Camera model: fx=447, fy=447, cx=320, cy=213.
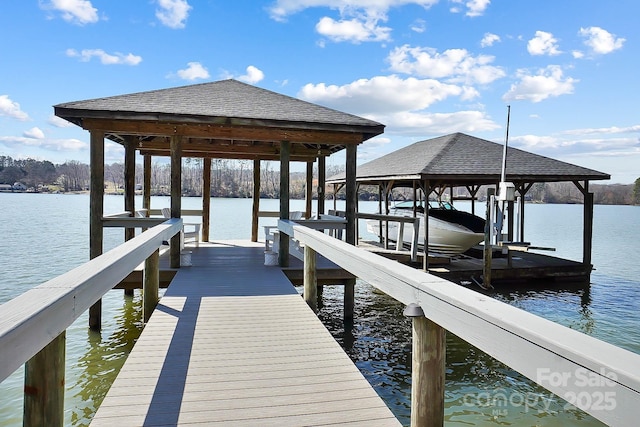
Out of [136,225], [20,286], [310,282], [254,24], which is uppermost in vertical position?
[254,24]

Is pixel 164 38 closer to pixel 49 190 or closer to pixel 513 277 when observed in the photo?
pixel 513 277

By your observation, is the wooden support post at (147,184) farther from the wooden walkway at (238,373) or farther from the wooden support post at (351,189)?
the wooden walkway at (238,373)

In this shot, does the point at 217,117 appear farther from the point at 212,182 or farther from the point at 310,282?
the point at 212,182

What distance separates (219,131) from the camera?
7.73 metres

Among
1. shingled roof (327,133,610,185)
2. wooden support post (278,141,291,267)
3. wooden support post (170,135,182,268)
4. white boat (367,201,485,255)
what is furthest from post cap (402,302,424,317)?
white boat (367,201,485,255)

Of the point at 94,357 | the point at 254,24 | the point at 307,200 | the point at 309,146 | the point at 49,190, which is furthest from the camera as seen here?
the point at 49,190

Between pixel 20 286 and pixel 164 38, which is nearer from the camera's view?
pixel 20 286

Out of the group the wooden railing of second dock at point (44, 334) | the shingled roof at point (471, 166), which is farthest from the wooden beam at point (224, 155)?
the wooden railing of second dock at point (44, 334)

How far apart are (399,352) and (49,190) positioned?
10633 cm

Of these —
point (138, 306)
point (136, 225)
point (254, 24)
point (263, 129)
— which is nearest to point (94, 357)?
point (136, 225)

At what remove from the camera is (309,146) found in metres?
12.1

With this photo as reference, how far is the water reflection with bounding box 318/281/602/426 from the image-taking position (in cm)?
541

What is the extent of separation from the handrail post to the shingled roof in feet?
34.0

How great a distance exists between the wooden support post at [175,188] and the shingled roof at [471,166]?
23.2 ft
